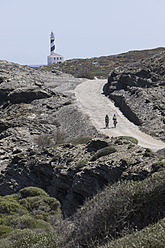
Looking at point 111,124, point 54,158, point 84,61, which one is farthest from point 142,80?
point 84,61

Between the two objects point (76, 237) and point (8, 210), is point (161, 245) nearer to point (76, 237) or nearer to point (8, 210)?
point (76, 237)

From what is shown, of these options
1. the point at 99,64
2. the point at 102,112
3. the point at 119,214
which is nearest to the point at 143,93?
the point at 102,112

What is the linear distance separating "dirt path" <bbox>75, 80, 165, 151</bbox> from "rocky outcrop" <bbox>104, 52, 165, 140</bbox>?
3.94 feet

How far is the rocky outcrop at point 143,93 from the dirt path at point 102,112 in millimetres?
1200

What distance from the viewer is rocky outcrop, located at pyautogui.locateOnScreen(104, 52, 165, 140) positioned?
36844 millimetres

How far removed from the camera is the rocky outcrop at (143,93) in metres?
36.8

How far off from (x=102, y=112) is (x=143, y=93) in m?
6.74

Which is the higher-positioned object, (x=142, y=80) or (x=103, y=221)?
(x=142, y=80)

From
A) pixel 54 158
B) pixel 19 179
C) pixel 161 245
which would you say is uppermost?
pixel 161 245

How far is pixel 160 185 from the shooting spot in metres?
10.8

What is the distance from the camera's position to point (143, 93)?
4450 cm

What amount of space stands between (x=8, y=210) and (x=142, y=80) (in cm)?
3789

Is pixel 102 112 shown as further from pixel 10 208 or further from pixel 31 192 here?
pixel 10 208

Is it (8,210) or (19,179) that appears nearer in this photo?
(8,210)
